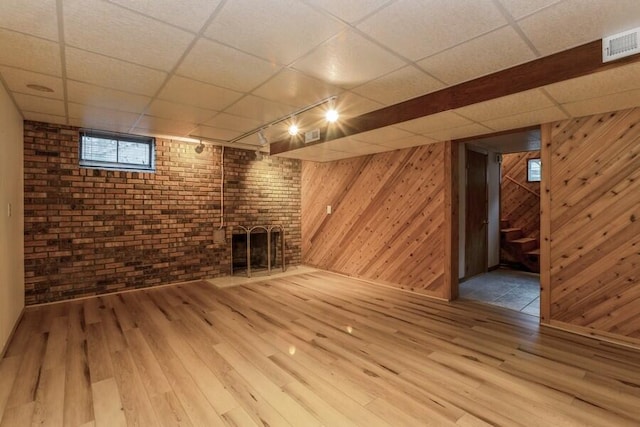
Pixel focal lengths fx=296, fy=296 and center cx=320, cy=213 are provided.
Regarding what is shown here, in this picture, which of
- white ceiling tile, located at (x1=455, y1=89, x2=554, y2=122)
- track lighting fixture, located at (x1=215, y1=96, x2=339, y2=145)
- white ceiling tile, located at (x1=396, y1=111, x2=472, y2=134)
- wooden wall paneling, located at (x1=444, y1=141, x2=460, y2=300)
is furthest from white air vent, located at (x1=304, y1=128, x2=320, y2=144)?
white ceiling tile, located at (x1=455, y1=89, x2=554, y2=122)

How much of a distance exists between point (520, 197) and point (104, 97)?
26.1 ft

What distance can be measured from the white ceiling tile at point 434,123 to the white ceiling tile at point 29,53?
313 centimetres

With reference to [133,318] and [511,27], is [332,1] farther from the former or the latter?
[133,318]

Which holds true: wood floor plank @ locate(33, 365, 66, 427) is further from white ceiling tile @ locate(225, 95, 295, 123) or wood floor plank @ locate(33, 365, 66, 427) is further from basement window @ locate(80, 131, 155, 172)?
basement window @ locate(80, 131, 155, 172)

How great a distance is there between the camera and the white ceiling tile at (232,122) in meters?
3.76

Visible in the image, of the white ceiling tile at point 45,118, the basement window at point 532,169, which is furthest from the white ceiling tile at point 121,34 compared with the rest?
the basement window at point 532,169

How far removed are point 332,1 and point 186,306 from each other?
3.78m

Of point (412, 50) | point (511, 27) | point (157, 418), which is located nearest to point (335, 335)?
point (157, 418)

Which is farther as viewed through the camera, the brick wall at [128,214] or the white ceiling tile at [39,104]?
the brick wall at [128,214]

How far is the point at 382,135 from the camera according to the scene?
3928 millimetres

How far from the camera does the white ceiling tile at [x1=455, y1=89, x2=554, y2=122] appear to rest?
2537mm

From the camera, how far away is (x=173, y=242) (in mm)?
5055

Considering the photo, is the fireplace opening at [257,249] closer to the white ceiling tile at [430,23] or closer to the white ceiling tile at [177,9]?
the white ceiling tile at [177,9]

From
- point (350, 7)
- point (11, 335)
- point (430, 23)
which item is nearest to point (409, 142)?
point (430, 23)
